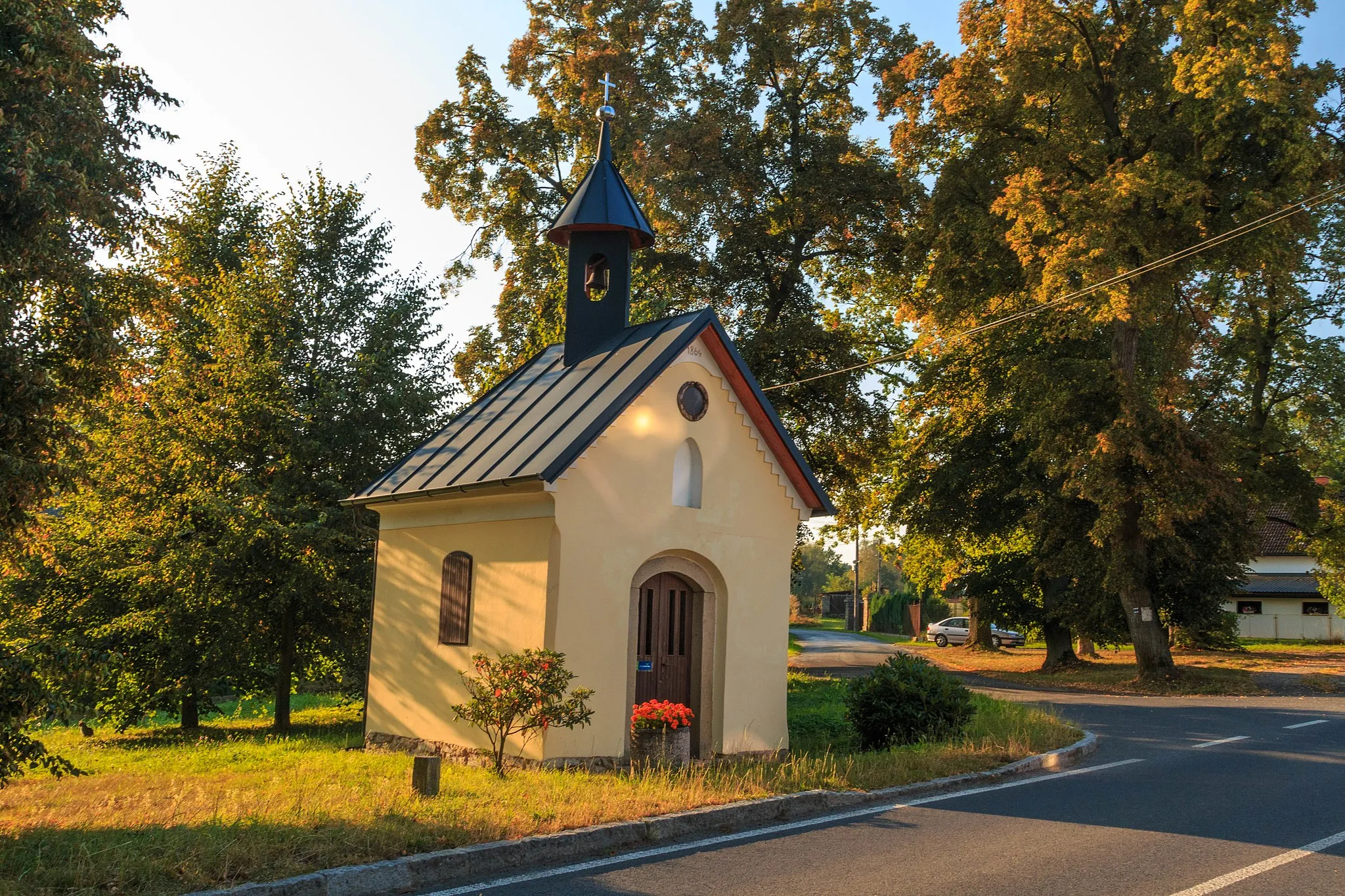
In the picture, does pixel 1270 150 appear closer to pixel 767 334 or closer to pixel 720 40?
pixel 767 334

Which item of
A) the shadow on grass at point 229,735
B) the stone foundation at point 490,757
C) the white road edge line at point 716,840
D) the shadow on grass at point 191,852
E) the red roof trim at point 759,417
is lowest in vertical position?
the shadow on grass at point 229,735

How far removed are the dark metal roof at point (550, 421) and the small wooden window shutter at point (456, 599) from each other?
102 cm

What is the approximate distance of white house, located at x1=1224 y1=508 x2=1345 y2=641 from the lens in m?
47.0

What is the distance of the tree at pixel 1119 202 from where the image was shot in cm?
2186

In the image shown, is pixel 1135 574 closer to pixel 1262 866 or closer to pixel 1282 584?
pixel 1262 866

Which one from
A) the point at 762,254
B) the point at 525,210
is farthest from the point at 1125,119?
the point at 525,210

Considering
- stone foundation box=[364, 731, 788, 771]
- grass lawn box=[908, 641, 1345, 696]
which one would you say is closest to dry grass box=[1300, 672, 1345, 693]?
grass lawn box=[908, 641, 1345, 696]

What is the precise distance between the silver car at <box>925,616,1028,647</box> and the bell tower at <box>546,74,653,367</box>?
130ft

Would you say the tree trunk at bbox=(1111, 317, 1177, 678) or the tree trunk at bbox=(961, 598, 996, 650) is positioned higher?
the tree trunk at bbox=(1111, 317, 1177, 678)

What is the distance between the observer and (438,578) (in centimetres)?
1412

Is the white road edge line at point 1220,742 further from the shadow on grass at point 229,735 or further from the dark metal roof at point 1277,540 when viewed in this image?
the dark metal roof at point 1277,540

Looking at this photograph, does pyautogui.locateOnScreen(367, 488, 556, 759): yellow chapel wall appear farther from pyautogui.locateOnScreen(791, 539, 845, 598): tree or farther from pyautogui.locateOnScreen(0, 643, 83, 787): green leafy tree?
pyautogui.locateOnScreen(791, 539, 845, 598): tree

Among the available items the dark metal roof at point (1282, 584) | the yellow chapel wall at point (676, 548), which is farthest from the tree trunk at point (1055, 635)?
the dark metal roof at point (1282, 584)

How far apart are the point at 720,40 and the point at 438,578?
18.9 meters
